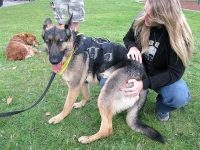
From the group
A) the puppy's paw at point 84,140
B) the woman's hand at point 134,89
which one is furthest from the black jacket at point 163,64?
the puppy's paw at point 84,140

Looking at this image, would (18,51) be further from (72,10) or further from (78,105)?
(78,105)

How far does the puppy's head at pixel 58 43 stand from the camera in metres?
3.03

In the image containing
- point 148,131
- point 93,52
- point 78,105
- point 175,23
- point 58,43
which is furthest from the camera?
point 78,105

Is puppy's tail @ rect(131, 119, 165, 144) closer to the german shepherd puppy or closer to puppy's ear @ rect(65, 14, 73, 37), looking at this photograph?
the german shepherd puppy

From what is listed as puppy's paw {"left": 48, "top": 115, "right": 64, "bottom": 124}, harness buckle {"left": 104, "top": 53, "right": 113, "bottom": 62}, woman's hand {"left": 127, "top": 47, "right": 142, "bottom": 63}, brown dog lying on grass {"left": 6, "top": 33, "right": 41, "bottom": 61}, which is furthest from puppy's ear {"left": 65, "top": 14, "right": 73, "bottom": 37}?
brown dog lying on grass {"left": 6, "top": 33, "right": 41, "bottom": 61}

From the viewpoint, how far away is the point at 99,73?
3398mm

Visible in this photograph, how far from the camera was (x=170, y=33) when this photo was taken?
2842 millimetres

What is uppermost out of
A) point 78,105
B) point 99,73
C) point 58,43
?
point 58,43

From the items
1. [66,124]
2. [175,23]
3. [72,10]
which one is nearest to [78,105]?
[66,124]

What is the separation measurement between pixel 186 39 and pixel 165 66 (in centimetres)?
54

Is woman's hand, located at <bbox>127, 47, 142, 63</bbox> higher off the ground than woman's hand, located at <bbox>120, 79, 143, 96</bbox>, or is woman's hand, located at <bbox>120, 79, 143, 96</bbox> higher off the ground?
woman's hand, located at <bbox>127, 47, 142, 63</bbox>

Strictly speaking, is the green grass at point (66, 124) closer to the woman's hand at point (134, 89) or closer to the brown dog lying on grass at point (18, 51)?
the woman's hand at point (134, 89)

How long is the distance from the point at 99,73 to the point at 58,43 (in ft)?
2.60

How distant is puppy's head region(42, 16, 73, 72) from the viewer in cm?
303
